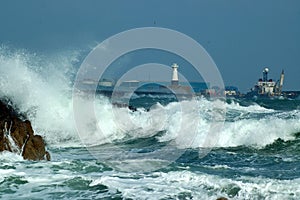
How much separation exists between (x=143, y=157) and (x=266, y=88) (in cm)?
8877

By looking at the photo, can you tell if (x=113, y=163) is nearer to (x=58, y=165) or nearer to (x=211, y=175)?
(x=58, y=165)

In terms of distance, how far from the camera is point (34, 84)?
57.7ft

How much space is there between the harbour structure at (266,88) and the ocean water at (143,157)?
77.1m

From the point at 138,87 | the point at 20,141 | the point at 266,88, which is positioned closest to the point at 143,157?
the point at 20,141

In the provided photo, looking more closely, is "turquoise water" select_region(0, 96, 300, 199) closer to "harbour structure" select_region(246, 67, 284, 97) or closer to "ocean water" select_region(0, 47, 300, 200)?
"ocean water" select_region(0, 47, 300, 200)

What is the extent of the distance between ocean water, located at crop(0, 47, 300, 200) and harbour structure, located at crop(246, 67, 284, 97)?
77.1m

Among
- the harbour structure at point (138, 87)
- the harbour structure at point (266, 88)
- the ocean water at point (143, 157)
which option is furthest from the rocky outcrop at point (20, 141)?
the harbour structure at point (266, 88)

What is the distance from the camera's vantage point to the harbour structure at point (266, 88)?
96312 mm

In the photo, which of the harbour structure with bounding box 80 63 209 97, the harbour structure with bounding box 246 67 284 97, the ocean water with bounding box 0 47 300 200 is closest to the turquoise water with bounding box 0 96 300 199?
the ocean water with bounding box 0 47 300 200

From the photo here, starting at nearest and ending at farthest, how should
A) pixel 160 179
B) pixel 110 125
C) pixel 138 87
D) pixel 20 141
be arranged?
pixel 160 179
pixel 20 141
pixel 110 125
pixel 138 87

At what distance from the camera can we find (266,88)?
317 feet

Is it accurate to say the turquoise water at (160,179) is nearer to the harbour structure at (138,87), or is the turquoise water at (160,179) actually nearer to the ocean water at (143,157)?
the ocean water at (143,157)

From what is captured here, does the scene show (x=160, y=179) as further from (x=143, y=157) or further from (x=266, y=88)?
(x=266, y=88)

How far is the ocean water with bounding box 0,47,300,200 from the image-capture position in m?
7.42
